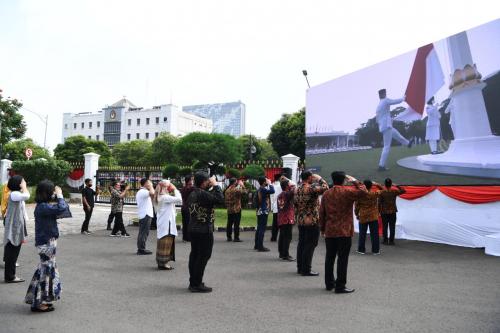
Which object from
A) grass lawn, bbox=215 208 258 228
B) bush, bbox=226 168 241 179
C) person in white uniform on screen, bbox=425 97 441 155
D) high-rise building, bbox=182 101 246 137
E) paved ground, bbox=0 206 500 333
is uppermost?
high-rise building, bbox=182 101 246 137

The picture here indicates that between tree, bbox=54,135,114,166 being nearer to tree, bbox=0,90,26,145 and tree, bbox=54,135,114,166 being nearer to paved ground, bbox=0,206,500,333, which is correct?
tree, bbox=0,90,26,145

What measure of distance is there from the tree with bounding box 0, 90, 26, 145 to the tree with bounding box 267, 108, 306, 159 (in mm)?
23150

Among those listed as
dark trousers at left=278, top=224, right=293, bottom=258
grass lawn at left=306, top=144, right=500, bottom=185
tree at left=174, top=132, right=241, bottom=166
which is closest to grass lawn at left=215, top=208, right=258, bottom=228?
tree at left=174, top=132, right=241, bottom=166

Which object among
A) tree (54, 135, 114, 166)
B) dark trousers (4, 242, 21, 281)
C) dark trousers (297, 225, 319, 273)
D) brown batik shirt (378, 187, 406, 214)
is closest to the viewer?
dark trousers (4, 242, 21, 281)

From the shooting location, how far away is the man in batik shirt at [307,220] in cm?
703

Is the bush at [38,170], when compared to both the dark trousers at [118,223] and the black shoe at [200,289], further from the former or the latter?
the black shoe at [200,289]

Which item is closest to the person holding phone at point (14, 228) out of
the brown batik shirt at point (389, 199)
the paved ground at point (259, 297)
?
the paved ground at point (259, 297)

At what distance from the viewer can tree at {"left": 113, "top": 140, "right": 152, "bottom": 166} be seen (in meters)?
63.5

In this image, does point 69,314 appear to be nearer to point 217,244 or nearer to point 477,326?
point 477,326

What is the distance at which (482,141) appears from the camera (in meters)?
10.7

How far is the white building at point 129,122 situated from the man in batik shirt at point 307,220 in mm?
78564

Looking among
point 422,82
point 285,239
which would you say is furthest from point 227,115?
point 285,239

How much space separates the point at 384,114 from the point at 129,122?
8282 cm

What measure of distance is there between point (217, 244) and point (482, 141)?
23.3ft
